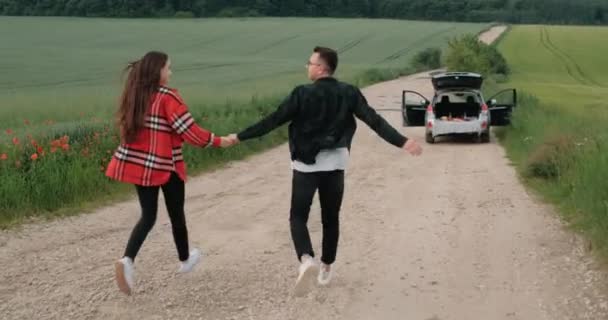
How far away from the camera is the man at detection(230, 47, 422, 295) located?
21.2ft

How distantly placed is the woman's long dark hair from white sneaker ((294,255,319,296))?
4.84ft

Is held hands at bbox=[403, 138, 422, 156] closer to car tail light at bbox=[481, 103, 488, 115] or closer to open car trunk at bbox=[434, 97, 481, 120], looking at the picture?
car tail light at bbox=[481, 103, 488, 115]

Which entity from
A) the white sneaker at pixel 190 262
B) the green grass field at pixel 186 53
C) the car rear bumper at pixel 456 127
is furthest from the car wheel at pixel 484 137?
the white sneaker at pixel 190 262

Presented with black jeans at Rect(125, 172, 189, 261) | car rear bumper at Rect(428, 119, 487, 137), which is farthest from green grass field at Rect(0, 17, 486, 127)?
black jeans at Rect(125, 172, 189, 261)

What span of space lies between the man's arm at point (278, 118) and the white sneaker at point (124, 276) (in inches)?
47.5

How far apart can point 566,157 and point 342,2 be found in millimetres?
119239

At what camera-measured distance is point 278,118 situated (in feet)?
21.5

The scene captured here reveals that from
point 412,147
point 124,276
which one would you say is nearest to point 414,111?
point 412,147

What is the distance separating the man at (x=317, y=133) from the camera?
646cm

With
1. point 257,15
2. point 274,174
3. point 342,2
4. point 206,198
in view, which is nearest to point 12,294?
point 206,198

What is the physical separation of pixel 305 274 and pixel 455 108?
1651 centimetres

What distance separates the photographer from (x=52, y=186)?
1075cm

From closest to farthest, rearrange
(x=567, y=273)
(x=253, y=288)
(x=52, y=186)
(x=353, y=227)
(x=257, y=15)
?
(x=253, y=288)
(x=567, y=273)
(x=353, y=227)
(x=52, y=186)
(x=257, y=15)

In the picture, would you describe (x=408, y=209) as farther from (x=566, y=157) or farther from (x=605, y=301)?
(x=605, y=301)
